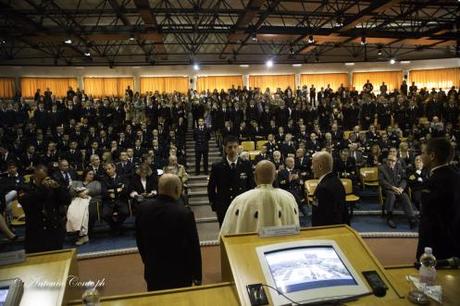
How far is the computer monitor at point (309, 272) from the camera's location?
161 cm

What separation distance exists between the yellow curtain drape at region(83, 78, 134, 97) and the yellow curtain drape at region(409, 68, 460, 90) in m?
16.6

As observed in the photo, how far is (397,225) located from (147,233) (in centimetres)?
542

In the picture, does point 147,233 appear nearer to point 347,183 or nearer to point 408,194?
point 347,183

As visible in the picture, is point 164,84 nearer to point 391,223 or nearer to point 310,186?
point 310,186

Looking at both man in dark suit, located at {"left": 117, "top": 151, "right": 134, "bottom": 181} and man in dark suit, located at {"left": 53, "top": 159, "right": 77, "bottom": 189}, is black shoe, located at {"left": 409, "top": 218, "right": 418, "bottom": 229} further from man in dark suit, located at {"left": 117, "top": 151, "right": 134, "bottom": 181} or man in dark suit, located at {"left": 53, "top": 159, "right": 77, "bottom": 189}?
man in dark suit, located at {"left": 53, "top": 159, "right": 77, "bottom": 189}

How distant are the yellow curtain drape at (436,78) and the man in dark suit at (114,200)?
19552 millimetres

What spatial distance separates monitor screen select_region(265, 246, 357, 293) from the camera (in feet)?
5.43

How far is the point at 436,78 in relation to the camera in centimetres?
2091

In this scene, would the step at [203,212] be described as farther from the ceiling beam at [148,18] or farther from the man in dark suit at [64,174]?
the ceiling beam at [148,18]

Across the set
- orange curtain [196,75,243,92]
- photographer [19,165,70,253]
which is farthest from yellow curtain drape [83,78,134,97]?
photographer [19,165,70,253]

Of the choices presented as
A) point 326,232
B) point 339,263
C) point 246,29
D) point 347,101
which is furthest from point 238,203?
point 347,101

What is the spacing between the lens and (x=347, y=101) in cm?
1478

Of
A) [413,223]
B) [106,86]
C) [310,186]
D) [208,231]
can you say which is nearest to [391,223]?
[413,223]

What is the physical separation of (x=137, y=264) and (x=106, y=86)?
17.2m
